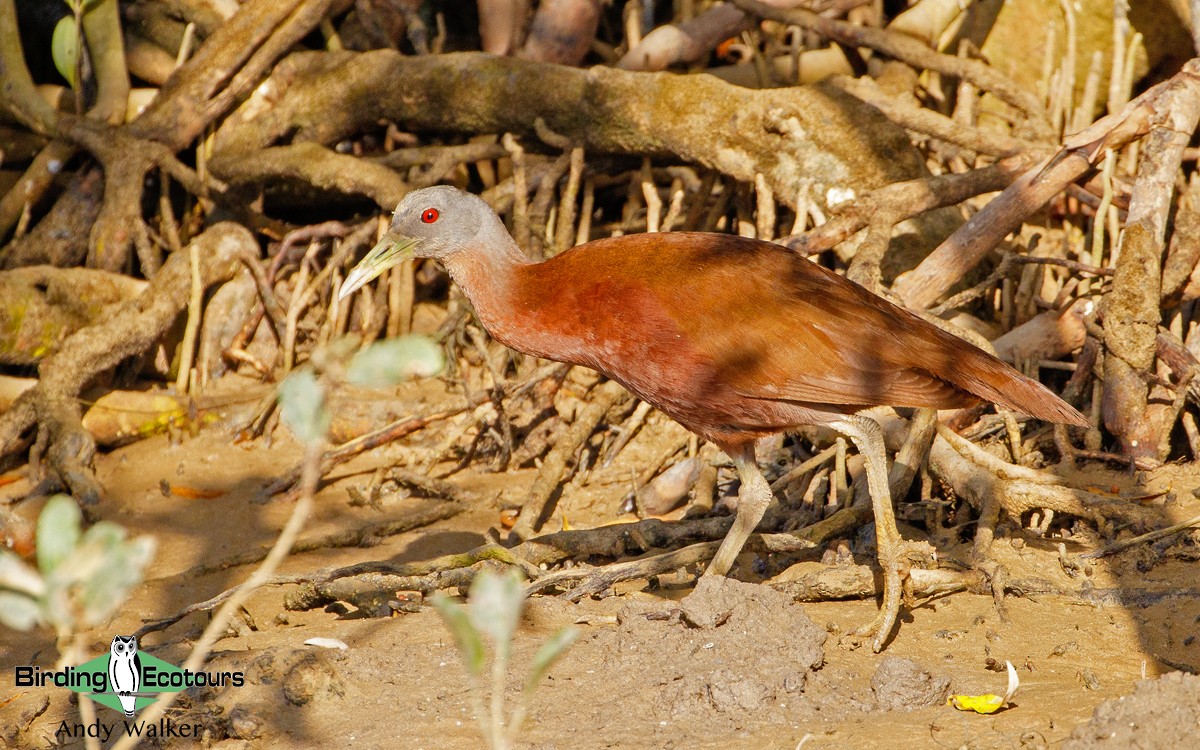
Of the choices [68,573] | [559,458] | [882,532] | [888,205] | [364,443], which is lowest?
[364,443]

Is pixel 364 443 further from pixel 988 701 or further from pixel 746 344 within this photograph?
pixel 988 701

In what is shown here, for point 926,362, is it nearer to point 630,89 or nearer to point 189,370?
point 630,89

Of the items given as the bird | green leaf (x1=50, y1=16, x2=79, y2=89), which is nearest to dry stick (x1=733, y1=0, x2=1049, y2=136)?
the bird

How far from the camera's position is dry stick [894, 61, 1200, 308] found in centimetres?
473

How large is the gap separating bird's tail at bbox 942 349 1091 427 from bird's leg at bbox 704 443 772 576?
2.32 feet

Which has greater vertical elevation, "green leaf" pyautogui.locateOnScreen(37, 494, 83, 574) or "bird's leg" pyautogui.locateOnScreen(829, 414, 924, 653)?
"green leaf" pyautogui.locateOnScreen(37, 494, 83, 574)

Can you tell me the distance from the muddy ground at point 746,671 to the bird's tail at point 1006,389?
1.80 feet

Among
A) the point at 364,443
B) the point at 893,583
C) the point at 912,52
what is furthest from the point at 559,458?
the point at 912,52

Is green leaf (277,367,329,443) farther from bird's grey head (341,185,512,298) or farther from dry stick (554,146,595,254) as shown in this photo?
dry stick (554,146,595,254)

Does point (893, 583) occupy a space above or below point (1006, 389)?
below

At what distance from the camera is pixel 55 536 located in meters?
1.68

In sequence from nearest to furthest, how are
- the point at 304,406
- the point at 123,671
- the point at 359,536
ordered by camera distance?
the point at 304,406 → the point at 123,671 → the point at 359,536

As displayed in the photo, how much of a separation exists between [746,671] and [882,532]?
752 mm

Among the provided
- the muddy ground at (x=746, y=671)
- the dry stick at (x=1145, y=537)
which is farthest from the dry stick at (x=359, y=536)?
the dry stick at (x=1145, y=537)
